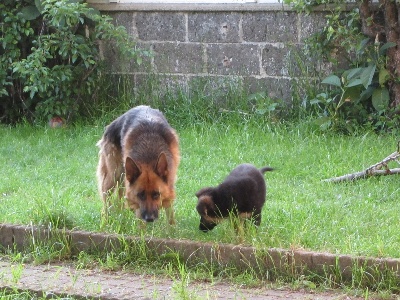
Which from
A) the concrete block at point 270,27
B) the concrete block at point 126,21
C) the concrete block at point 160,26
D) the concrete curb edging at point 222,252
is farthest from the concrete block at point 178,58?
the concrete curb edging at point 222,252

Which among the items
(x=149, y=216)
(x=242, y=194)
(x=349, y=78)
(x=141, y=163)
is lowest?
(x=149, y=216)

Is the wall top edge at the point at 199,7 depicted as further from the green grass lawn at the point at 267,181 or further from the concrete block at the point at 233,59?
the green grass lawn at the point at 267,181

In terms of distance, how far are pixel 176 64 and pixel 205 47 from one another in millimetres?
550

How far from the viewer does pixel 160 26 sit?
522 inches

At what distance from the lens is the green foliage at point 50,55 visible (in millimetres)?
12633

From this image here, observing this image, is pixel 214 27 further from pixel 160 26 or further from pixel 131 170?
pixel 131 170

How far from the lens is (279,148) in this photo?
10.8 m

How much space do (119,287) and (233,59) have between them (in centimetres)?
673

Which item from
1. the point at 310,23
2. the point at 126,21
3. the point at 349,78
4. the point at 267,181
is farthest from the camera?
the point at 126,21

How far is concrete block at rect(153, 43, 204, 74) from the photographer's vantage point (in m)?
13.0

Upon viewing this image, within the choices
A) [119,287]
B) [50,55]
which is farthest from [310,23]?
[119,287]

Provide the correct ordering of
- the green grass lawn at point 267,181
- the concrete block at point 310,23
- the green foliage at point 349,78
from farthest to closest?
1. the concrete block at point 310,23
2. the green foliage at point 349,78
3. the green grass lawn at point 267,181

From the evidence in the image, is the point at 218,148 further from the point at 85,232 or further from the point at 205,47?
the point at 85,232

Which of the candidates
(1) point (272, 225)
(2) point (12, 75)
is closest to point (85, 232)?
(1) point (272, 225)
